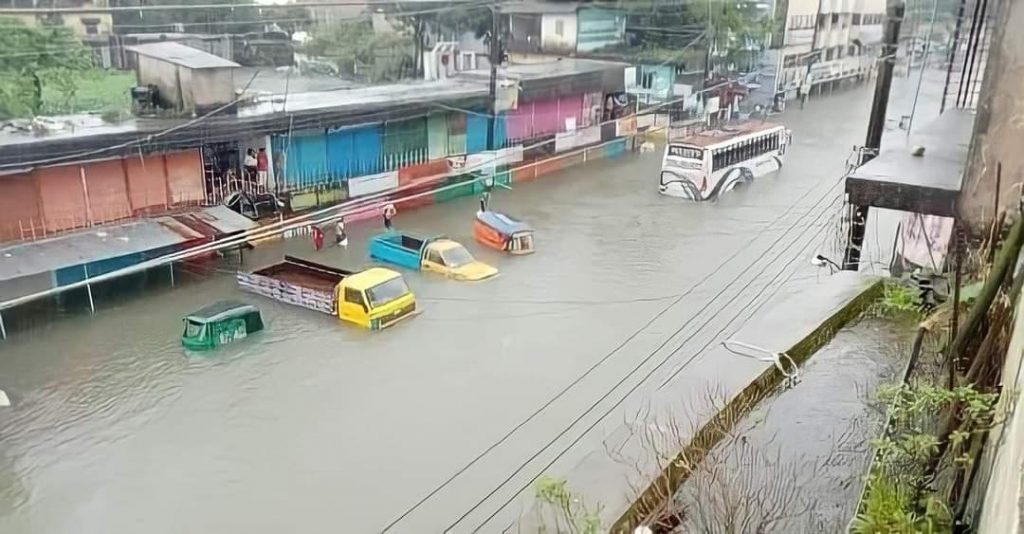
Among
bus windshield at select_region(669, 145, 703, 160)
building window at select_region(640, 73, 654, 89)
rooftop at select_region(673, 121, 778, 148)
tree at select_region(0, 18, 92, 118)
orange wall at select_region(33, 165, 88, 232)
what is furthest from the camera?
building window at select_region(640, 73, 654, 89)

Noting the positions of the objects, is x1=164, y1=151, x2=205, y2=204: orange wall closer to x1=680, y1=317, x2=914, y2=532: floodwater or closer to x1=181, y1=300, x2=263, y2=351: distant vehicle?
x1=181, y1=300, x2=263, y2=351: distant vehicle

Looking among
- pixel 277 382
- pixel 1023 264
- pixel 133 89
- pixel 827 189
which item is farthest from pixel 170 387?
pixel 827 189

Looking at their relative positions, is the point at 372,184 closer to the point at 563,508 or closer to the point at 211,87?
the point at 211,87

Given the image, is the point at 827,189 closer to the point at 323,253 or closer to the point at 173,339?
the point at 323,253

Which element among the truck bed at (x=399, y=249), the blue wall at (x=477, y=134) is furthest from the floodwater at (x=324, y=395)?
the blue wall at (x=477, y=134)

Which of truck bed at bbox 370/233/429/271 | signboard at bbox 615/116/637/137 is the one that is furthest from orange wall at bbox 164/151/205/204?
signboard at bbox 615/116/637/137

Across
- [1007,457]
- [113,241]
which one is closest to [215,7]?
[113,241]

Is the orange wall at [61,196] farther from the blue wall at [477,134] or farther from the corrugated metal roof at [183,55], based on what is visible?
the blue wall at [477,134]
